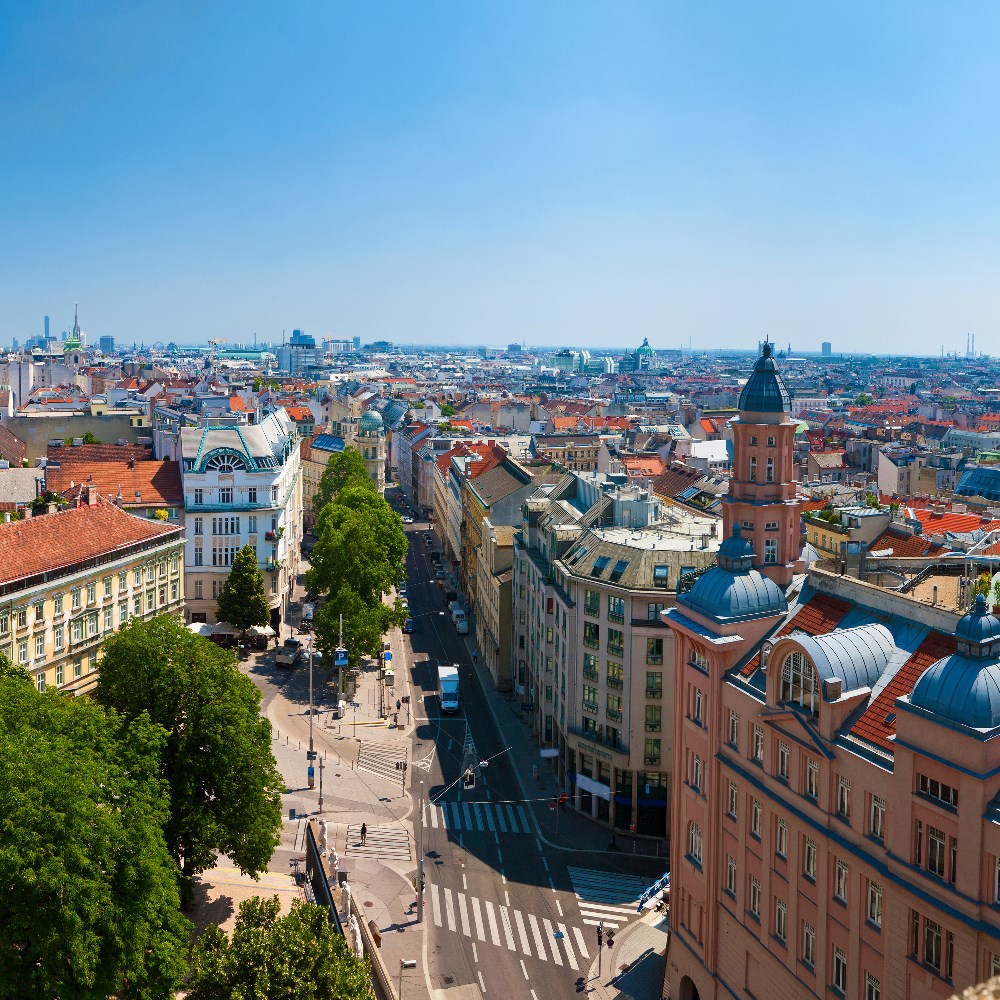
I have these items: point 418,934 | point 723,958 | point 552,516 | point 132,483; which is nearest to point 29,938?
point 418,934

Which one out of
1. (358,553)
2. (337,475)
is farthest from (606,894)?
(337,475)

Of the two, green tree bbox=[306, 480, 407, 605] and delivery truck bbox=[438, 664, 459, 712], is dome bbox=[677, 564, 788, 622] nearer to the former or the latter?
delivery truck bbox=[438, 664, 459, 712]

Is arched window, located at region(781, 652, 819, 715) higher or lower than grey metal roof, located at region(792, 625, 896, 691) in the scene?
lower

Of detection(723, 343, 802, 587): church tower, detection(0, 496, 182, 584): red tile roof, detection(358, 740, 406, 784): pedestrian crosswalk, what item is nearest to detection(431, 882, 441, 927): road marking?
detection(358, 740, 406, 784): pedestrian crosswalk

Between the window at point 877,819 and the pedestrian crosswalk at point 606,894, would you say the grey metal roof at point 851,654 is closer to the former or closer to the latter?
the window at point 877,819

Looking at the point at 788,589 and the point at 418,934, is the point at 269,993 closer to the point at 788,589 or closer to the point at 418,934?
the point at 418,934

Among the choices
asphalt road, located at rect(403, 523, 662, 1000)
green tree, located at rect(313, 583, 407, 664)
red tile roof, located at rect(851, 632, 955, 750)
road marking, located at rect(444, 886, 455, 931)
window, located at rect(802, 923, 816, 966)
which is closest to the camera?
red tile roof, located at rect(851, 632, 955, 750)

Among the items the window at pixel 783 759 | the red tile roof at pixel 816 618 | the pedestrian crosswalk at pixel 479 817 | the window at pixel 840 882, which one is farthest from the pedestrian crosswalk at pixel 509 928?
the red tile roof at pixel 816 618
